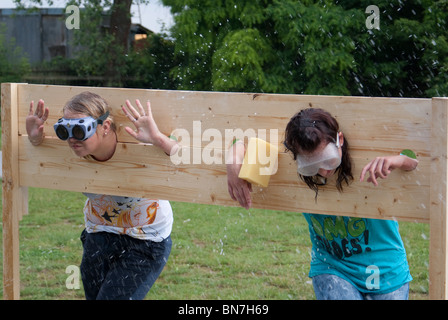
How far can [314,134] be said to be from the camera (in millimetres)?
2926

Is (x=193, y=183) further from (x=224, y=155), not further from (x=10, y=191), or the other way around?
(x=10, y=191)

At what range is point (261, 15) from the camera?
12.8 meters

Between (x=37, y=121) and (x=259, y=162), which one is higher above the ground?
(x=37, y=121)

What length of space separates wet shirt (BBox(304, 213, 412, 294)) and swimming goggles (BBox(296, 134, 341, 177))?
451 mm

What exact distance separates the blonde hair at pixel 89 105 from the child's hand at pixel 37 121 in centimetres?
27

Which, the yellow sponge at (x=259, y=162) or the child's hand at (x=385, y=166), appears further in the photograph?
the yellow sponge at (x=259, y=162)

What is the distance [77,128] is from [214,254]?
3.30 metres

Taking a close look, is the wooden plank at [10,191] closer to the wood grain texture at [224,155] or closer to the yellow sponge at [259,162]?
the wood grain texture at [224,155]

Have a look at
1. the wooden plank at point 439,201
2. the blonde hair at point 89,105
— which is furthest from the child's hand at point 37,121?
the wooden plank at point 439,201

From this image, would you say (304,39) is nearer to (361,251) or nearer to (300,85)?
(300,85)

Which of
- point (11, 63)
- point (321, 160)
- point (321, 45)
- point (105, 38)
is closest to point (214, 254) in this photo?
point (321, 160)

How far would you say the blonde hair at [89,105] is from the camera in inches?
140

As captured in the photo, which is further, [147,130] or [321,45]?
[321,45]
